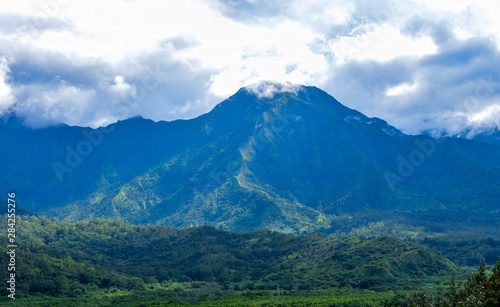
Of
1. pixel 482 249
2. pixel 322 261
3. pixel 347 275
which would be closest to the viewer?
pixel 347 275

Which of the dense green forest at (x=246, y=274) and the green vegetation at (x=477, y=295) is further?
the dense green forest at (x=246, y=274)

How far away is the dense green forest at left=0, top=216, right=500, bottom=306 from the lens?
118 meters

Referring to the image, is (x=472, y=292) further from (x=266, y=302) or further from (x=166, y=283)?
(x=166, y=283)

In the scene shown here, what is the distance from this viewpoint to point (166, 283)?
152000mm

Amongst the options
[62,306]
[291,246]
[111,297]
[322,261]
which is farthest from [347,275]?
[62,306]

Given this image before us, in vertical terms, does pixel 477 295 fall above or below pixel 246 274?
below

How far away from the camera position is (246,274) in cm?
16875

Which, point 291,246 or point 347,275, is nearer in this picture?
point 347,275

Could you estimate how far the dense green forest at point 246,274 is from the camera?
387ft

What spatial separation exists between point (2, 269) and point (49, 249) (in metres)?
52.7

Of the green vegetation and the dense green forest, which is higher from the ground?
the dense green forest

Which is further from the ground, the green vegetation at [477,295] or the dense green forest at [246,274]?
the dense green forest at [246,274]

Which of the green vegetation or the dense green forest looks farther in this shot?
the dense green forest

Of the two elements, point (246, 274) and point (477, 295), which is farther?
point (246, 274)
